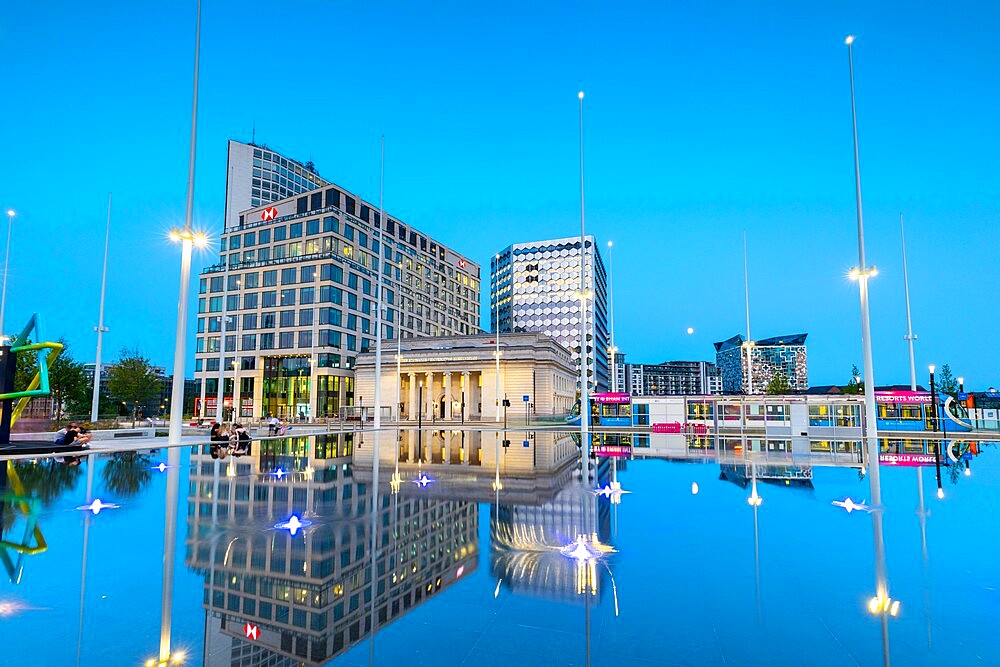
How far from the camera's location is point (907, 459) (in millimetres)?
25031

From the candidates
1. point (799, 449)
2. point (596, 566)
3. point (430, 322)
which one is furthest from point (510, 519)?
point (430, 322)

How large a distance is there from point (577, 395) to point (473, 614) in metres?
94.0

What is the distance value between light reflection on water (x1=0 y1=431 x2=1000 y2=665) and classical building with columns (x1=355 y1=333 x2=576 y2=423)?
A: 51.2 metres

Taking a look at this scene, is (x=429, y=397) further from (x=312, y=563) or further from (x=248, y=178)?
(x=248, y=178)

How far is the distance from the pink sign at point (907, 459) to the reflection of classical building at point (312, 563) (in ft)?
69.6

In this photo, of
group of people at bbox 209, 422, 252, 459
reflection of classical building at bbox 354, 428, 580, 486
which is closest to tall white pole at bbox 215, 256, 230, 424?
group of people at bbox 209, 422, 252, 459

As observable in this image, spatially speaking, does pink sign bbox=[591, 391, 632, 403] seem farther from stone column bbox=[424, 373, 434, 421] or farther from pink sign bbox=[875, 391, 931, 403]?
stone column bbox=[424, 373, 434, 421]

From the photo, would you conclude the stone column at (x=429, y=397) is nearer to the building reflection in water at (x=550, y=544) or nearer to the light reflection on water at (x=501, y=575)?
the light reflection on water at (x=501, y=575)

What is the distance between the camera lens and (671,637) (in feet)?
17.6

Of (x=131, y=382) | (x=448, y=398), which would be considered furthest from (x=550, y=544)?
Result: (x=131, y=382)

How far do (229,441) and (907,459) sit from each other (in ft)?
121

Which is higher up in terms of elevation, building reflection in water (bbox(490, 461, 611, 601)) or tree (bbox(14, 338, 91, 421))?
tree (bbox(14, 338, 91, 421))

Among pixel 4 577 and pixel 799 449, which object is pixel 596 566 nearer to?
pixel 4 577

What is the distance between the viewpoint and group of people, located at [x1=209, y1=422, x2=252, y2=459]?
92.1 ft
